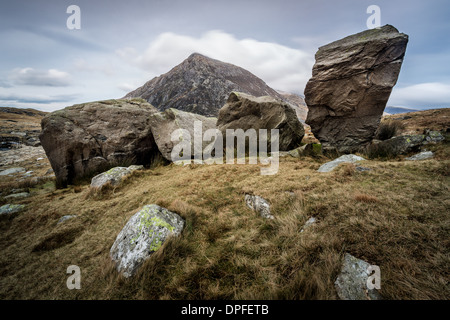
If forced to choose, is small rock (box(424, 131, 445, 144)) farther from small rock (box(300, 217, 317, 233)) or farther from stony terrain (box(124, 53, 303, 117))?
stony terrain (box(124, 53, 303, 117))

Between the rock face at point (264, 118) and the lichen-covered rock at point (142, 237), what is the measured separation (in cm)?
942

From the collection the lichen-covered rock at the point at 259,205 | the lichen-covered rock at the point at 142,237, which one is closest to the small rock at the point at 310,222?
the lichen-covered rock at the point at 259,205

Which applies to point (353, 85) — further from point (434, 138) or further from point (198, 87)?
point (198, 87)

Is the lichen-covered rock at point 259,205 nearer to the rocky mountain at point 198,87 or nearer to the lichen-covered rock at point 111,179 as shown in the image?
the lichen-covered rock at point 111,179

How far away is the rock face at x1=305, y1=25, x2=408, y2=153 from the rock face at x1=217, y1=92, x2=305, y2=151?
1.40 metres

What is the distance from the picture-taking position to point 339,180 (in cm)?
534

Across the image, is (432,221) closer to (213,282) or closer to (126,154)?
(213,282)

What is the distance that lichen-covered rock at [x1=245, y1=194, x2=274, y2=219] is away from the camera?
15.0 feet

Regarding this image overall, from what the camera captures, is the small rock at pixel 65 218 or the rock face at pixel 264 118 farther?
the rock face at pixel 264 118

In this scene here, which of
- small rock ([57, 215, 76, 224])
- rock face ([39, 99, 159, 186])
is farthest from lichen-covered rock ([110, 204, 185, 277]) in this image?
rock face ([39, 99, 159, 186])

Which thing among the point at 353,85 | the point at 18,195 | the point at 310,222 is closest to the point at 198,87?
the point at 353,85

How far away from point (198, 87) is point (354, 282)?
55.9 metres

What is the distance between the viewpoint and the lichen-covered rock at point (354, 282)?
2236mm
